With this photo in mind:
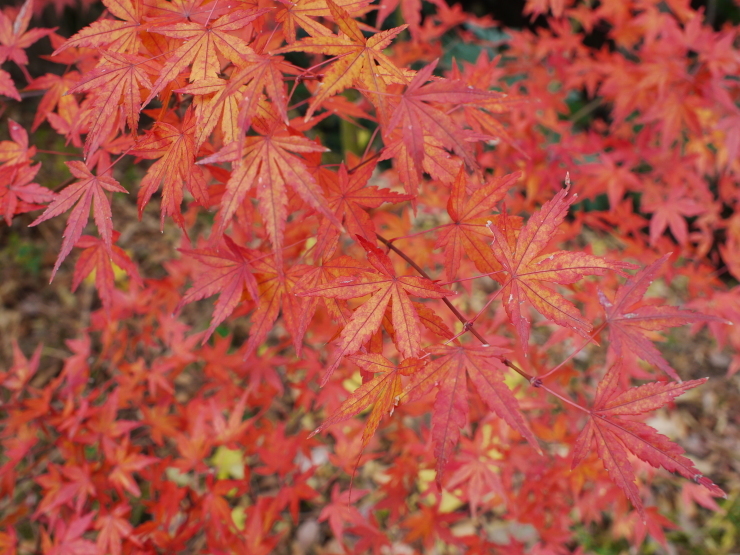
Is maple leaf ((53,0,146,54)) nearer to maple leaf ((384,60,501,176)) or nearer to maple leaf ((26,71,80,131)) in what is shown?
maple leaf ((26,71,80,131))

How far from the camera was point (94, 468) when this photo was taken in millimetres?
1622

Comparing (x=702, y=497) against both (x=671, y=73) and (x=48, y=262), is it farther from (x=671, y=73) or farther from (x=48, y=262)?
(x=48, y=262)

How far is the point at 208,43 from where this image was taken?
0.85 meters

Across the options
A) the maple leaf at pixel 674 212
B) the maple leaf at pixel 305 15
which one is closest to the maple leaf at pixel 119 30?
the maple leaf at pixel 305 15

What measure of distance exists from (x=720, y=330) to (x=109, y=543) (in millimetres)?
2358

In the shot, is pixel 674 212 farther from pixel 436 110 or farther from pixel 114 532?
pixel 114 532

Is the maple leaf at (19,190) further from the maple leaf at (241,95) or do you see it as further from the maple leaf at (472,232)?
the maple leaf at (472,232)

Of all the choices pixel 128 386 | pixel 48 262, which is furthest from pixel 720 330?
pixel 48 262

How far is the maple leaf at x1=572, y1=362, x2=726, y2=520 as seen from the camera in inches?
33.3

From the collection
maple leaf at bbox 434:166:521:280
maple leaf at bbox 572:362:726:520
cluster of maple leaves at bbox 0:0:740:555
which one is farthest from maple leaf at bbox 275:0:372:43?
maple leaf at bbox 572:362:726:520

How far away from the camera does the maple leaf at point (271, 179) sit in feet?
2.51

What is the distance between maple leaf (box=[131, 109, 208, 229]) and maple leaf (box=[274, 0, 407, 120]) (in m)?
0.24

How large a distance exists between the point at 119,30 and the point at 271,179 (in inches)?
20.4

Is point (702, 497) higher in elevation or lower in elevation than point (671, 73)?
lower
